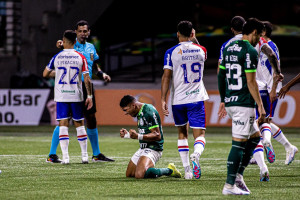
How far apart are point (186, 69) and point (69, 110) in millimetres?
2877

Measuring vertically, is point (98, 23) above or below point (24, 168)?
above

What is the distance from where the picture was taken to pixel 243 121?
7.03 metres

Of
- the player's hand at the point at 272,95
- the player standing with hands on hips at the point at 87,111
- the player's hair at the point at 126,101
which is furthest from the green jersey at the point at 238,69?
the player standing with hands on hips at the point at 87,111

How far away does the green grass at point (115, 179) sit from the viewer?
23.9 feet

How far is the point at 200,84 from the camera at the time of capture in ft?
29.3

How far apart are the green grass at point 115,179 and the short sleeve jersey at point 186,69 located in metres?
1.16

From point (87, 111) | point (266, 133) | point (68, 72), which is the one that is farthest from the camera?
point (87, 111)

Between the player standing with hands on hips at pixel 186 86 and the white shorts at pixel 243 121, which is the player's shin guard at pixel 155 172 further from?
the white shorts at pixel 243 121

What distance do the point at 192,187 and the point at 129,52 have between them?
22.9m

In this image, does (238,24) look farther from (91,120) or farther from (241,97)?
(91,120)

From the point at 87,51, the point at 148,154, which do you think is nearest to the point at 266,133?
the point at 148,154

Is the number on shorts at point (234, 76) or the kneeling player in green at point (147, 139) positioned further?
the kneeling player in green at point (147, 139)

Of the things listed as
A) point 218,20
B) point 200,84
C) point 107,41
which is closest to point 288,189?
point 200,84

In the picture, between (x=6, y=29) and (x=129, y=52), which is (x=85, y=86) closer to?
(x=6, y=29)
